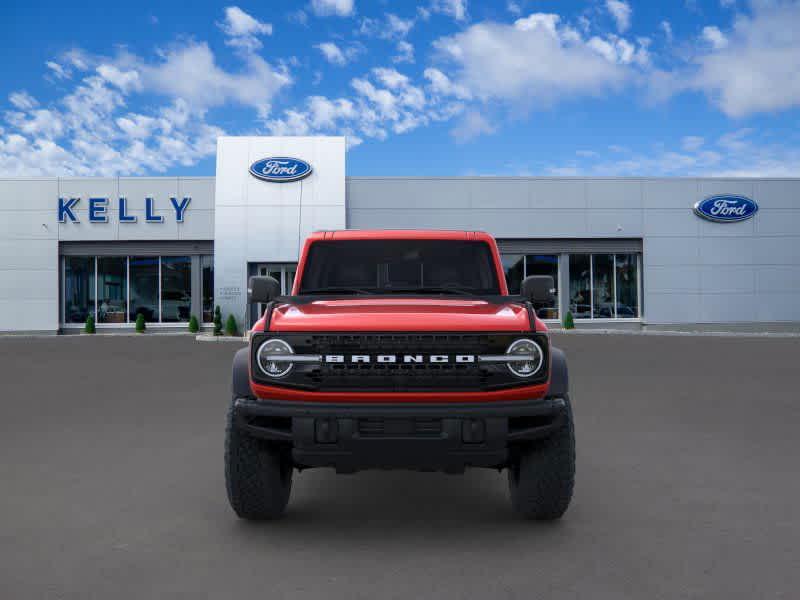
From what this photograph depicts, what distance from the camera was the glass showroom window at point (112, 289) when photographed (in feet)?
97.6

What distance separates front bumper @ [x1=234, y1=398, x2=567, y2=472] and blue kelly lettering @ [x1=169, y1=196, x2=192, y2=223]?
87.0 ft

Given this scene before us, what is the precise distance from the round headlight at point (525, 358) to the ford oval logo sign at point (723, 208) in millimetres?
27818

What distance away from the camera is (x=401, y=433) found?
12.9ft

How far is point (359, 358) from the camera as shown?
4.05 metres

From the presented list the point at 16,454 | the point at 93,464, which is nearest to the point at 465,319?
the point at 93,464

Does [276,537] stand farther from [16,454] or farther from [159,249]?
[159,249]

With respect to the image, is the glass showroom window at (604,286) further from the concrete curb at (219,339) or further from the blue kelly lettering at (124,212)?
the blue kelly lettering at (124,212)

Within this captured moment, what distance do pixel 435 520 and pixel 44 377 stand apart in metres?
11.0

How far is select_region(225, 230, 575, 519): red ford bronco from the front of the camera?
3.94m

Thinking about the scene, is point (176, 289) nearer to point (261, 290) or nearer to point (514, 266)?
point (514, 266)

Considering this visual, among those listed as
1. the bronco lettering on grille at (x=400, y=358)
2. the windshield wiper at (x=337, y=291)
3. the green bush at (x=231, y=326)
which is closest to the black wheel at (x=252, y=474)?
the bronco lettering on grille at (x=400, y=358)

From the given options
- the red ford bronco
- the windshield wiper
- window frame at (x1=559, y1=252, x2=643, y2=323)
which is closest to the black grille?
the red ford bronco

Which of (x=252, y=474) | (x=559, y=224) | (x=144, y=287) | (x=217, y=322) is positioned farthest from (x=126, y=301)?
(x=252, y=474)

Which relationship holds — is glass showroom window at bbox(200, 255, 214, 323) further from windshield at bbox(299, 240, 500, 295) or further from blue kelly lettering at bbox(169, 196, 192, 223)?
windshield at bbox(299, 240, 500, 295)
